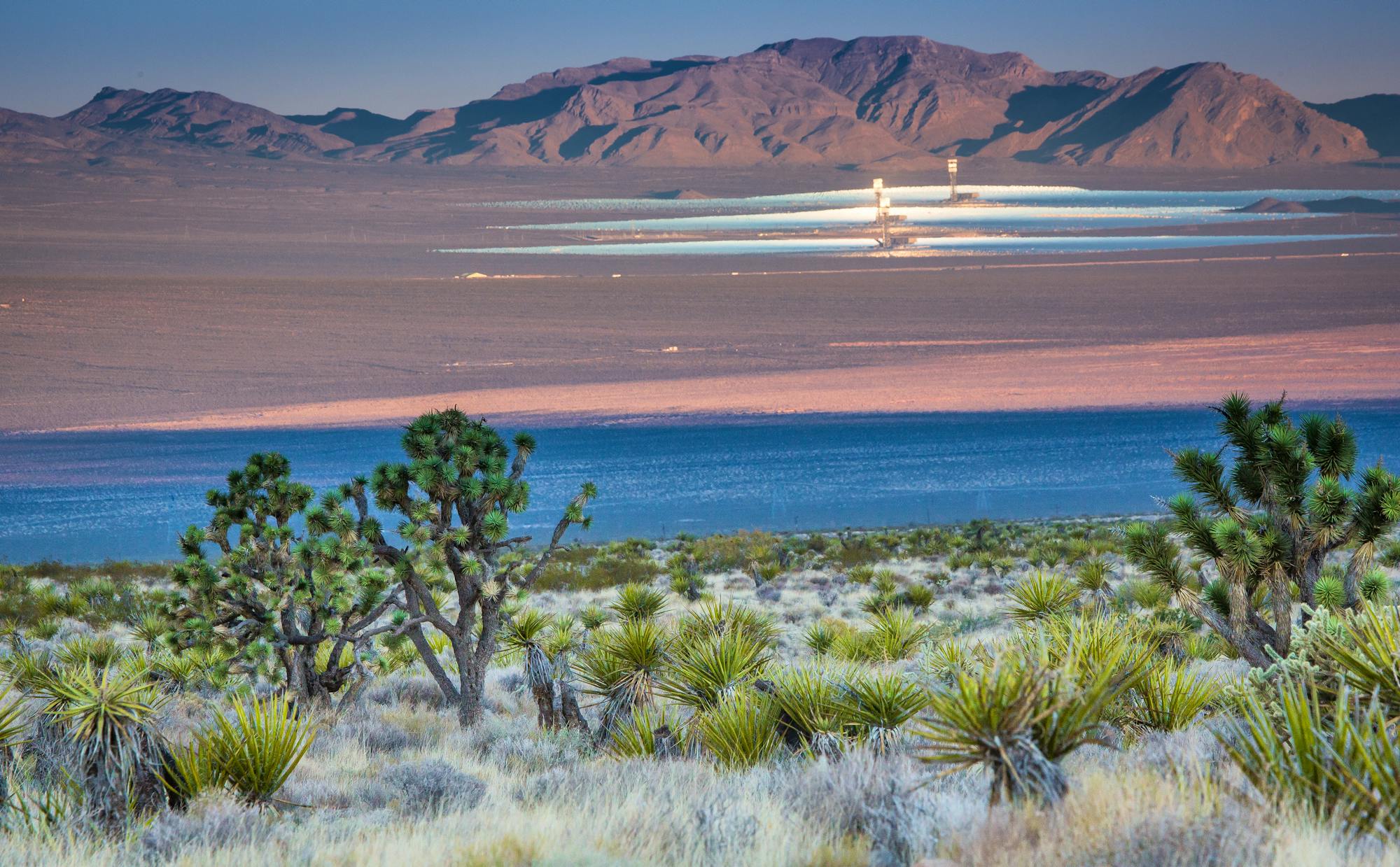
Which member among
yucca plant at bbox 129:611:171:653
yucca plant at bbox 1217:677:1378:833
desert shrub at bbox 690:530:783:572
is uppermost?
yucca plant at bbox 1217:677:1378:833

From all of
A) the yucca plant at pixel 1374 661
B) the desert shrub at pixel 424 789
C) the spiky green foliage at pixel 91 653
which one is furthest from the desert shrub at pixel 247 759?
the spiky green foliage at pixel 91 653

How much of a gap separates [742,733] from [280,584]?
6461 mm

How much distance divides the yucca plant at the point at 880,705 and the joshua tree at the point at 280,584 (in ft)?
18.9

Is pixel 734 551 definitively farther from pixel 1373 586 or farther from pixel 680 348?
pixel 680 348

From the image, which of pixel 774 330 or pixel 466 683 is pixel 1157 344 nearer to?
pixel 774 330

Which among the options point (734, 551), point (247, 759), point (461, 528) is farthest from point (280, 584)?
point (734, 551)

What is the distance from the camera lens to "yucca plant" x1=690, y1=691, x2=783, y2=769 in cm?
772

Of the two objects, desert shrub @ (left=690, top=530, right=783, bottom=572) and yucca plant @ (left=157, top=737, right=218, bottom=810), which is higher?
yucca plant @ (left=157, top=737, right=218, bottom=810)

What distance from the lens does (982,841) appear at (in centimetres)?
475

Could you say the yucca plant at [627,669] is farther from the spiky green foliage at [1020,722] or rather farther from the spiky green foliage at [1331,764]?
the spiky green foliage at [1331,764]

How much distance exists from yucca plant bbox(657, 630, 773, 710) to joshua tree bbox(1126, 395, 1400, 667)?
5056 millimetres

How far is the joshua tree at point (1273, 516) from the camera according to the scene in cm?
1140

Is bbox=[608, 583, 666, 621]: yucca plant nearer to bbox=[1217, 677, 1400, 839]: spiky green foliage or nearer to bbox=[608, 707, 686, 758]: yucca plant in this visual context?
bbox=[608, 707, 686, 758]: yucca plant

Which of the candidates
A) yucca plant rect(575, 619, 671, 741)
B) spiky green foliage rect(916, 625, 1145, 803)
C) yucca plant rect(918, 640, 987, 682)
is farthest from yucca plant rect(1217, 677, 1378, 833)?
yucca plant rect(575, 619, 671, 741)
